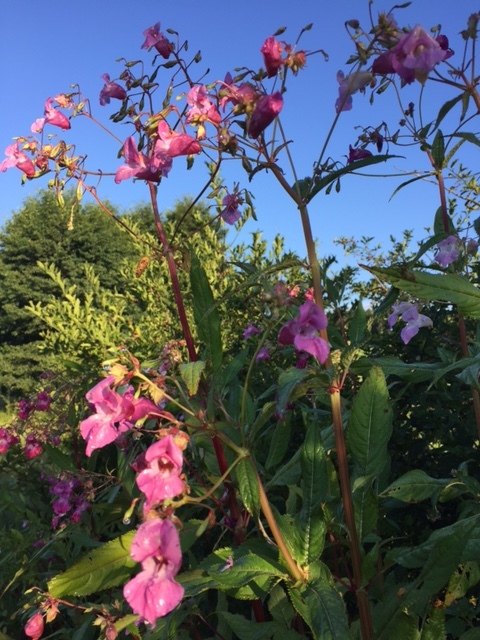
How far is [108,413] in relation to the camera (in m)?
1.09

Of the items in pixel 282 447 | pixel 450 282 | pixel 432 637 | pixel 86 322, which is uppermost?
pixel 86 322

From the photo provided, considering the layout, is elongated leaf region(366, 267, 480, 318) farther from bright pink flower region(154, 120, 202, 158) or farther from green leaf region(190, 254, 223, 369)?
bright pink flower region(154, 120, 202, 158)

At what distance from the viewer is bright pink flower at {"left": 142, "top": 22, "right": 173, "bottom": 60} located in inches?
64.1

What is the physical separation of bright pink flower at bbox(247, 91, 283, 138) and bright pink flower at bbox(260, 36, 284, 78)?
3.3 inches

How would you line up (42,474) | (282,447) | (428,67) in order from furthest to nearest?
1. (42,474)
2. (282,447)
3. (428,67)

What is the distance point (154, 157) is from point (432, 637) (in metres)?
1.10

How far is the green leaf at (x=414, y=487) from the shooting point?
4.52ft

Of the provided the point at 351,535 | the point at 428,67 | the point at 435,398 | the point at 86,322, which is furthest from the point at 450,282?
the point at 86,322

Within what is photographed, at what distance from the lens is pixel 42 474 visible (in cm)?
324

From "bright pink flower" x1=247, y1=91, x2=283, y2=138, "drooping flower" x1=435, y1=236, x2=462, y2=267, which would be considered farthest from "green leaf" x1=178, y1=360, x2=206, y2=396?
"drooping flower" x1=435, y1=236, x2=462, y2=267

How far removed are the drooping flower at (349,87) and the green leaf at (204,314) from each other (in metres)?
0.43

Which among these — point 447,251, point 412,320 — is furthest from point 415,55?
point 412,320

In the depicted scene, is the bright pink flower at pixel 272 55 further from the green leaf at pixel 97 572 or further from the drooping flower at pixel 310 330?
the green leaf at pixel 97 572

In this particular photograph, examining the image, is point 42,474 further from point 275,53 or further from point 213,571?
point 275,53
